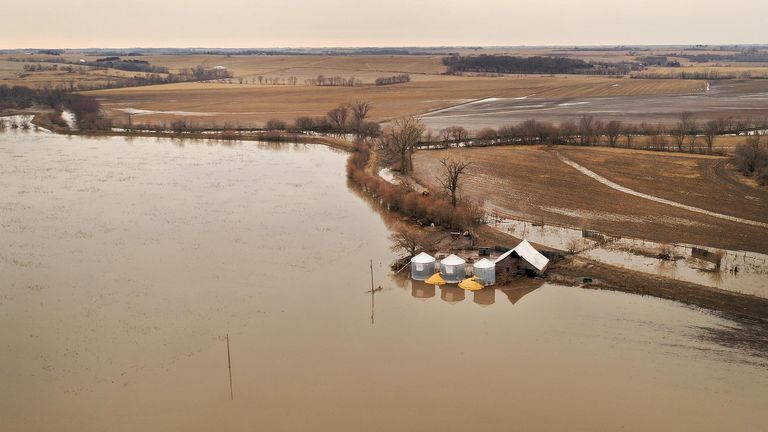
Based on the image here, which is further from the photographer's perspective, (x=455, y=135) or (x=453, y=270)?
(x=455, y=135)

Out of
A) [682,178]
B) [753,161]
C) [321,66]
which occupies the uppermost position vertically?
[321,66]

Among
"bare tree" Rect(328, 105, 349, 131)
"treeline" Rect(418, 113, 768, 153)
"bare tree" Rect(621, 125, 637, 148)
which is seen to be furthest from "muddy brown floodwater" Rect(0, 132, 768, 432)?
"bare tree" Rect(328, 105, 349, 131)

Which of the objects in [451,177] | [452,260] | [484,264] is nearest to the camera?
[484,264]

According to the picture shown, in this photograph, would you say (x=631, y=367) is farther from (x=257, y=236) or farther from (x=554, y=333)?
(x=257, y=236)

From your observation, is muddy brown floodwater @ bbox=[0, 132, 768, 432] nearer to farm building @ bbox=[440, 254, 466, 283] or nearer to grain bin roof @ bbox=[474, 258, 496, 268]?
farm building @ bbox=[440, 254, 466, 283]

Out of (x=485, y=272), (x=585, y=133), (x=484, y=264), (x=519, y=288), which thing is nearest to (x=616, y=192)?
(x=519, y=288)

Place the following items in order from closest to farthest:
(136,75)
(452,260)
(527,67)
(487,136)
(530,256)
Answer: (452,260)
(530,256)
(487,136)
(136,75)
(527,67)

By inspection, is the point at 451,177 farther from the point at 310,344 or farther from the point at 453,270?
the point at 310,344

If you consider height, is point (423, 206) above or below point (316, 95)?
below
